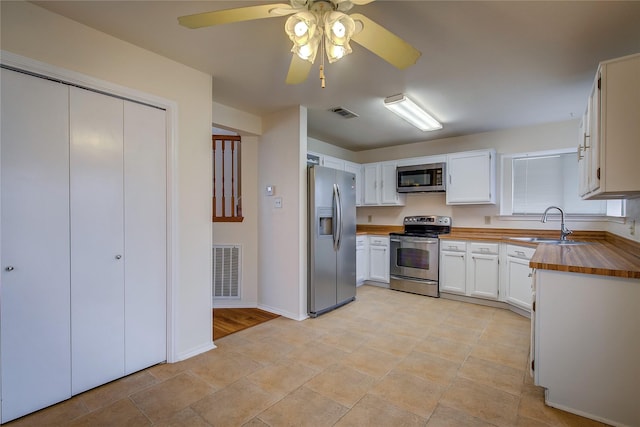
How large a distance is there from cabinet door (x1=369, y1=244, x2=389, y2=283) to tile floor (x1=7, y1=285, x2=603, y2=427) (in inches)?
60.8

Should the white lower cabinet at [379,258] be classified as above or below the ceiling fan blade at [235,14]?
below

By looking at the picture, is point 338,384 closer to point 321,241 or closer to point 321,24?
point 321,241

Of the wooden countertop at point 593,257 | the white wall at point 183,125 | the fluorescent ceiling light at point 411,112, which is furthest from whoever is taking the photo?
the fluorescent ceiling light at point 411,112

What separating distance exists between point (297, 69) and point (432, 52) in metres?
1.12

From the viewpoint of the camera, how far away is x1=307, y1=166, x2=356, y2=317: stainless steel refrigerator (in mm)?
3362

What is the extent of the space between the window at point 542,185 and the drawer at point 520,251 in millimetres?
758

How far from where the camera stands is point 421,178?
176 inches

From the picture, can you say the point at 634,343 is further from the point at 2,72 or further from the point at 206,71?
the point at 2,72

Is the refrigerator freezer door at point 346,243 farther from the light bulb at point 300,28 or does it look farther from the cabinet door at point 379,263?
the light bulb at point 300,28

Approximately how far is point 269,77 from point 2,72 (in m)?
1.70

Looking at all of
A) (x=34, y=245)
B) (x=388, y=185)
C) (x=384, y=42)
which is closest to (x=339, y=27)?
(x=384, y=42)

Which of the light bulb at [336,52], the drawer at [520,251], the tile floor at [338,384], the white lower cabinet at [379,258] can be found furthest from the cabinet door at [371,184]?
the light bulb at [336,52]

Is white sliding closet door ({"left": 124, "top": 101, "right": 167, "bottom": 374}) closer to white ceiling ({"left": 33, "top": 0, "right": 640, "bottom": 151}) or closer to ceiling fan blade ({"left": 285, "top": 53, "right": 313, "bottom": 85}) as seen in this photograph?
white ceiling ({"left": 33, "top": 0, "right": 640, "bottom": 151})

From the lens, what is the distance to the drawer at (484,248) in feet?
12.1
